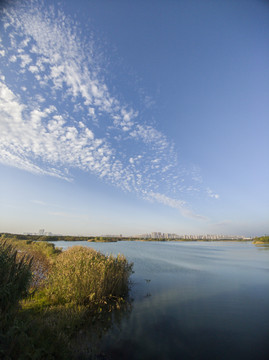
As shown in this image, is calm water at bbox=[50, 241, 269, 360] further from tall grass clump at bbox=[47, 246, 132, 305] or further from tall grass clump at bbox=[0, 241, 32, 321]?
tall grass clump at bbox=[0, 241, 32, 321]

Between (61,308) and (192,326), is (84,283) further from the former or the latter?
(192,326)

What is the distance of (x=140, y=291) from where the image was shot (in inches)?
541

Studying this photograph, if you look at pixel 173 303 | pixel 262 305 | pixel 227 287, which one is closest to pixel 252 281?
pixel 227 287

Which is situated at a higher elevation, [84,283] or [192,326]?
[84,283]

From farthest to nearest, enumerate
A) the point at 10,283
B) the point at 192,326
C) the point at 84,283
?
the point at 84,283
the point at 192,326
the point at 10,283

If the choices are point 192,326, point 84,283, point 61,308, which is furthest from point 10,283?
point 192,326

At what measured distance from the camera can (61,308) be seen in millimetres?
8148

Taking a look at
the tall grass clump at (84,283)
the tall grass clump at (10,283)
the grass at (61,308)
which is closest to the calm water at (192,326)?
the grass at (61,308)

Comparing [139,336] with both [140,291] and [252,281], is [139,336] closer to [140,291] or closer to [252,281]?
[140,291]

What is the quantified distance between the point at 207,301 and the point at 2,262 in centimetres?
1257

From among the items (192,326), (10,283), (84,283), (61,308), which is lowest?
(192,326)

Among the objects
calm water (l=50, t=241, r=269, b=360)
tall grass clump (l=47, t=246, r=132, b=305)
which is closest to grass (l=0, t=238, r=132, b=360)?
tall grass clump (l=47, t=246, r=132, b=305)

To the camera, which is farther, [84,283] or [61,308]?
[84,283]

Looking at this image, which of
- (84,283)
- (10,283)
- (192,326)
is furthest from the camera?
(84,283)
